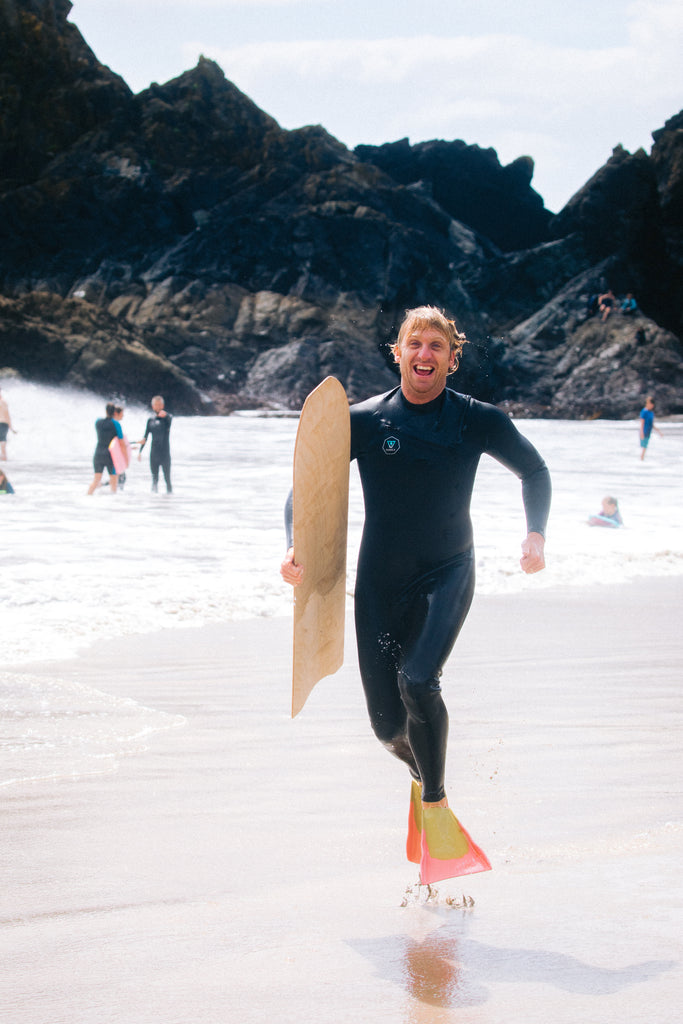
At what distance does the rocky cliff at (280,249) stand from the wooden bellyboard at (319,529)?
73.3 m

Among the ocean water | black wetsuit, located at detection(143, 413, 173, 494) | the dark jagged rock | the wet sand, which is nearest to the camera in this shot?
the wet sand

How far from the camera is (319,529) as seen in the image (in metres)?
3.10

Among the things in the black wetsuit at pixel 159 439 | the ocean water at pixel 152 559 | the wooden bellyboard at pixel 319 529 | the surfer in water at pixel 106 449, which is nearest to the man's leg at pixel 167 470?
the black wetsuit at pixel 159 439

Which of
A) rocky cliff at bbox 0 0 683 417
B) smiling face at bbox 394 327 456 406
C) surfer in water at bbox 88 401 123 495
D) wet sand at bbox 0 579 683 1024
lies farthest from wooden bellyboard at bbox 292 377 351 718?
rocky cliff at bbox 0 0 683 417

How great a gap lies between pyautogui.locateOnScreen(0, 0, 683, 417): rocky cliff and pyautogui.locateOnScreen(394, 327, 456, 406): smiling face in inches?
2891

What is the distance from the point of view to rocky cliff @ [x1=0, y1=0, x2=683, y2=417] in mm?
86875

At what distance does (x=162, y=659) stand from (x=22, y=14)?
127 meters

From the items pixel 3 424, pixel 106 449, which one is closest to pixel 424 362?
pixel 106 449

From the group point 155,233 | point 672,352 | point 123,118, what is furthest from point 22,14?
point 672,352

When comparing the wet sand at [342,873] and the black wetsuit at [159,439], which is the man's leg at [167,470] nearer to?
the black wetsuit at [159,439]

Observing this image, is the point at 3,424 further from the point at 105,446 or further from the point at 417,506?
the point at 417,506

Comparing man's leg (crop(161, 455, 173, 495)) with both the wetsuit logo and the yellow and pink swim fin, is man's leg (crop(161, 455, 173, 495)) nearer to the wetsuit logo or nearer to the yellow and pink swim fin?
the wetsuit logo

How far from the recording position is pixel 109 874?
301 cm

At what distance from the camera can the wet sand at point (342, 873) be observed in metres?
2.29
